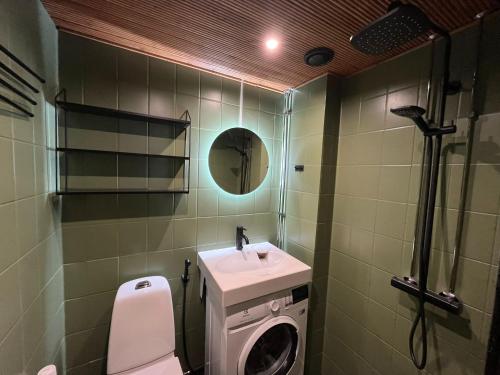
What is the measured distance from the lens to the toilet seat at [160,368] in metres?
1.17

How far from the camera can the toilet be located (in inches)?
45.3

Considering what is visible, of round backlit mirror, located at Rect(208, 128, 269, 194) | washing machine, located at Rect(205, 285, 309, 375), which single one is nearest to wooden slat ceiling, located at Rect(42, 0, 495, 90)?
round backlit mirror, located at Rect(208, 128, 269, 194)

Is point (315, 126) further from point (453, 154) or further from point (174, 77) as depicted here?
point (174, 77)

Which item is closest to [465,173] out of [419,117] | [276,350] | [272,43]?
[419,117]

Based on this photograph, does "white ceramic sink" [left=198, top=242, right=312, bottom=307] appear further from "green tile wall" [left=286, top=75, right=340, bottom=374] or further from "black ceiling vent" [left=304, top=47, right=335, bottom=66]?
"black ceiling vent" [left=304, top=47, right=335, bottom=66]

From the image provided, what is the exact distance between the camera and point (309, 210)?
1.56 m

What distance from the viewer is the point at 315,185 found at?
152 cm

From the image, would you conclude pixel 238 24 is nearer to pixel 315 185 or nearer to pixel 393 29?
pixel 393 29

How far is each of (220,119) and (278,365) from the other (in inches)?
68.0

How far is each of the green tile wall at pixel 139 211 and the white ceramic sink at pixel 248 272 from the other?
0.16 meters

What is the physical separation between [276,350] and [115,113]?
179 cm

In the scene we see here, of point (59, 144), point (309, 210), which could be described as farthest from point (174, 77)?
point (309, 210)

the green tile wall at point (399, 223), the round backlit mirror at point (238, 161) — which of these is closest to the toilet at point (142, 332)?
the round backlit mirror at point (238, 161)

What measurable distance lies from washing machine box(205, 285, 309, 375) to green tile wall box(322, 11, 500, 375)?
360mm
